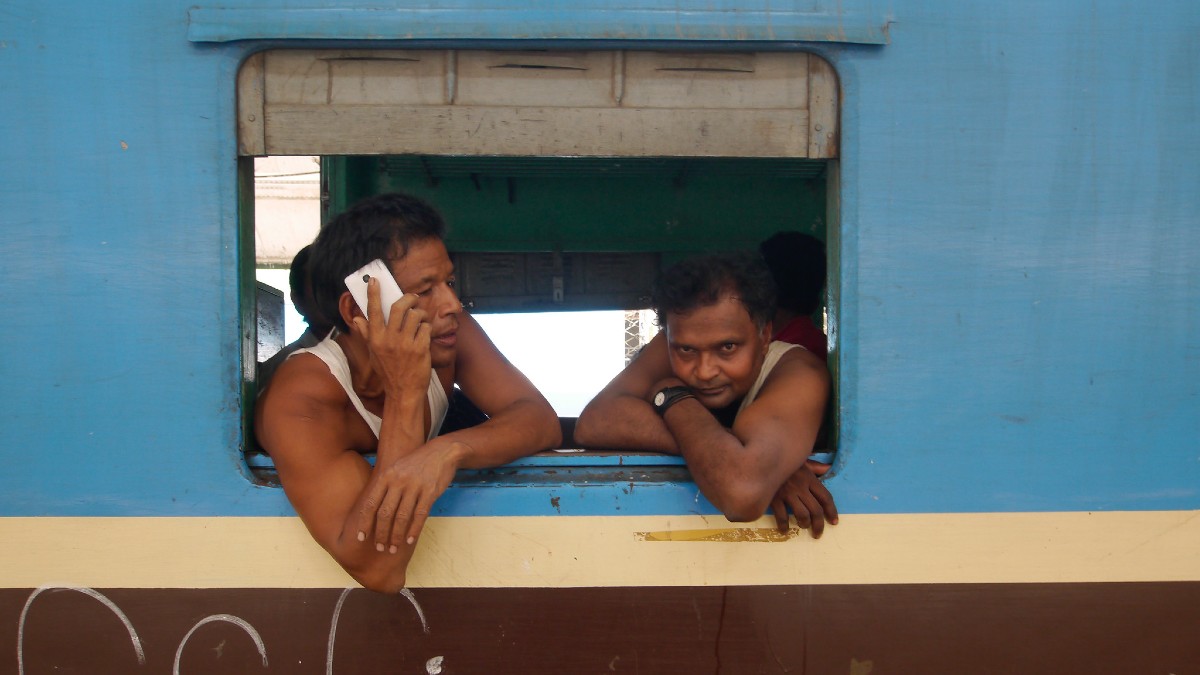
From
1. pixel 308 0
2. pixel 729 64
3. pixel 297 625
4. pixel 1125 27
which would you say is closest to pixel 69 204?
pixel 308 0

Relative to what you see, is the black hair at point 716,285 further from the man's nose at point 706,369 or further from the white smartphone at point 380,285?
the white smartphone at point 380,285

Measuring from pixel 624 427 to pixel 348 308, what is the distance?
72 cm

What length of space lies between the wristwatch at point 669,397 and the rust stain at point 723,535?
32cm

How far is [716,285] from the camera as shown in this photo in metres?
2.52

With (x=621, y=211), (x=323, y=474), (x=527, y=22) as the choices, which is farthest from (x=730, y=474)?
(x=621, y=211)

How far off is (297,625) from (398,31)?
1352 millimetres

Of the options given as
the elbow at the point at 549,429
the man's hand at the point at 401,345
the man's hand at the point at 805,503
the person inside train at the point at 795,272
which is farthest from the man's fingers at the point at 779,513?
the person inside train at the point at 795,272

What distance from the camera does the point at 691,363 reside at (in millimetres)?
2510

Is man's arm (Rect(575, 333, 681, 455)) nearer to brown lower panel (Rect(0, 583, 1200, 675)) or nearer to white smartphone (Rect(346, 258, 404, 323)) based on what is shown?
brown lower panel (Rect(0, 583, 1200, 675))

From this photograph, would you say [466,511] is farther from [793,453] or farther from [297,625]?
[793,453]

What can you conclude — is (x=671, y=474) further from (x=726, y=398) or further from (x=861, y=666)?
(x=861, y=666)

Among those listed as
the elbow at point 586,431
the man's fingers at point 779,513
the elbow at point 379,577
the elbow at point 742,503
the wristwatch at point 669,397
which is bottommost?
the elbow at point 379,577

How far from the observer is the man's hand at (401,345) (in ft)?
6.65

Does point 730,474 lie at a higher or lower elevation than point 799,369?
lower
